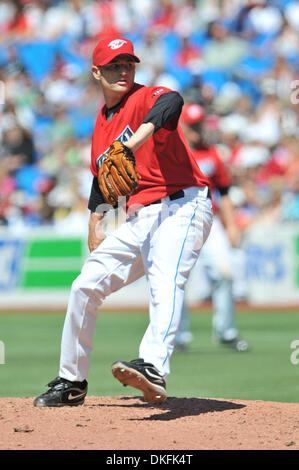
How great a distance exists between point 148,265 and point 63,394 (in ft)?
3.12

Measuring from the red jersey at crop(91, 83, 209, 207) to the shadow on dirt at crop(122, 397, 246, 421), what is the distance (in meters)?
1.23

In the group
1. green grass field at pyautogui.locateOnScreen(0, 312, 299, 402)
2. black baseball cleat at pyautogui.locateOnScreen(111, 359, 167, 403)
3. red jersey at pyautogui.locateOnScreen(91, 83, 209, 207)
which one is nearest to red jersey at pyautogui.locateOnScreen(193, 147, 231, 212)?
green grass field at pyautogui.locateOnScreen(0, 312, 299, 402)

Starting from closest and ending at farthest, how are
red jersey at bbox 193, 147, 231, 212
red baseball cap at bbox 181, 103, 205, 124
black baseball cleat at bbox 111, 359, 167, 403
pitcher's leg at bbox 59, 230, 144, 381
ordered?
black baseball cleat at bbox 111, 359, 167, 403 → pitcher's leg at bbox 59, 230, 144, 381 → red jersey at bbox 193, 147, 231, 212 → red baseball cap at bbox 181, 103, 205, 124

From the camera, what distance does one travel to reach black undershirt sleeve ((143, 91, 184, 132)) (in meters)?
4.56

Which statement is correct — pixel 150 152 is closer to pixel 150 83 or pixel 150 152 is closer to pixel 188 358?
pixel 188 358

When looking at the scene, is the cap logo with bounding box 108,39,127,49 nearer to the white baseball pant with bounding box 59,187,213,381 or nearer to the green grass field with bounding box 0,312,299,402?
the white baseball pant with bounding box 59,187,213,381

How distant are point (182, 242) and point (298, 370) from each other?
307 cm

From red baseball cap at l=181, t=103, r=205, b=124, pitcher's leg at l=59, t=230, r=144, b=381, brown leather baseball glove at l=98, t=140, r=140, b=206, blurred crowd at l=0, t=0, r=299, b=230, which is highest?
blurred crowd at l=0, t=0, r=299, b=230

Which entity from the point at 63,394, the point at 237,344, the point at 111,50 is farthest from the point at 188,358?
the point at 111,50

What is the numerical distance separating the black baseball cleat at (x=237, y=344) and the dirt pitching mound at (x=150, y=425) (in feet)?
11.3

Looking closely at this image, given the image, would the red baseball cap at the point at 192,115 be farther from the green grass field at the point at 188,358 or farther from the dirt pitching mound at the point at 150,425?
the dirt pitching mound at the point at 150,425

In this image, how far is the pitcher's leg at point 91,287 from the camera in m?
4.96

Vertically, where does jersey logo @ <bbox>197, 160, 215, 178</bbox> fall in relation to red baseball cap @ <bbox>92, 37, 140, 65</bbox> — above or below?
below

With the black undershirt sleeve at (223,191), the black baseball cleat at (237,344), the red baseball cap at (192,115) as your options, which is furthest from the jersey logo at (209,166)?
the black baseball cleat at (237,344)
